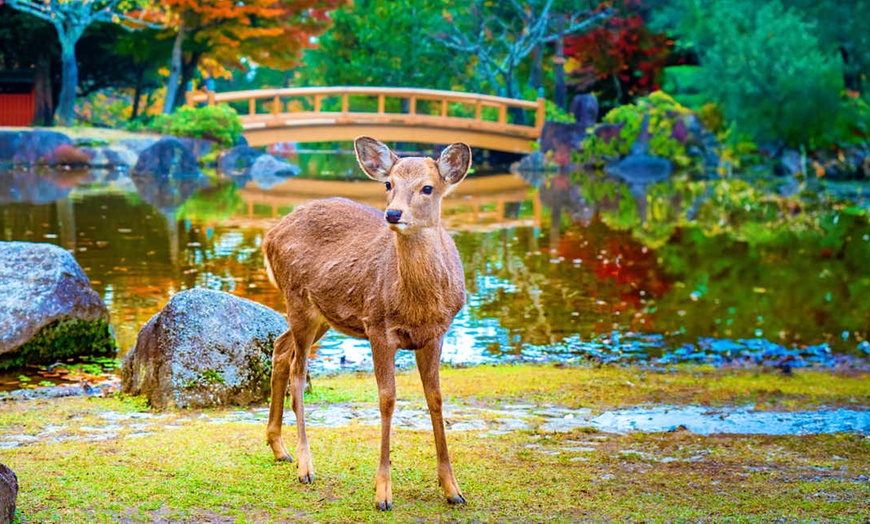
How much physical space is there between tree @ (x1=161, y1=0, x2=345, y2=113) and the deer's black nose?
30.3 m

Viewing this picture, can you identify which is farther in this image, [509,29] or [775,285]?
[509,29]

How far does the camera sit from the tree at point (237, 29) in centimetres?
3450

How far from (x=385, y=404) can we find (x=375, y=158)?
1.10m

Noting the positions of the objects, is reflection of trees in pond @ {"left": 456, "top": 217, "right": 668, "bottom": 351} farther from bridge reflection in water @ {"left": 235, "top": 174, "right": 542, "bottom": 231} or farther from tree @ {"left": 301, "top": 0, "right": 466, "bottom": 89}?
tree @ {"left": 301, "top": 0, "right": 466, "bottom": 89}

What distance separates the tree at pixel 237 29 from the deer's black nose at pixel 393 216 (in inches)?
1194

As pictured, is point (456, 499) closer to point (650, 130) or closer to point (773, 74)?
point (773, 74)

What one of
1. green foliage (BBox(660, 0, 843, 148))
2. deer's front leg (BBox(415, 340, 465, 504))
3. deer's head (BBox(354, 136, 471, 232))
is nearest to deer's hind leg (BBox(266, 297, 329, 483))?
deer's front leg (BBox(415, 340, 465, 504))

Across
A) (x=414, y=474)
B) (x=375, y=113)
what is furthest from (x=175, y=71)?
(x=414, y=474)

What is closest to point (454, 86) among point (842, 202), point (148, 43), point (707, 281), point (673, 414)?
point (148, 43)

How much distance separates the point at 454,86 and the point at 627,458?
4281 cm

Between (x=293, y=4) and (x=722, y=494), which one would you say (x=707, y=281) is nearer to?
(x=722, y=494)

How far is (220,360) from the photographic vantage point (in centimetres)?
732

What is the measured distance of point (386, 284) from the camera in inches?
202

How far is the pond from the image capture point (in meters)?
11.2
